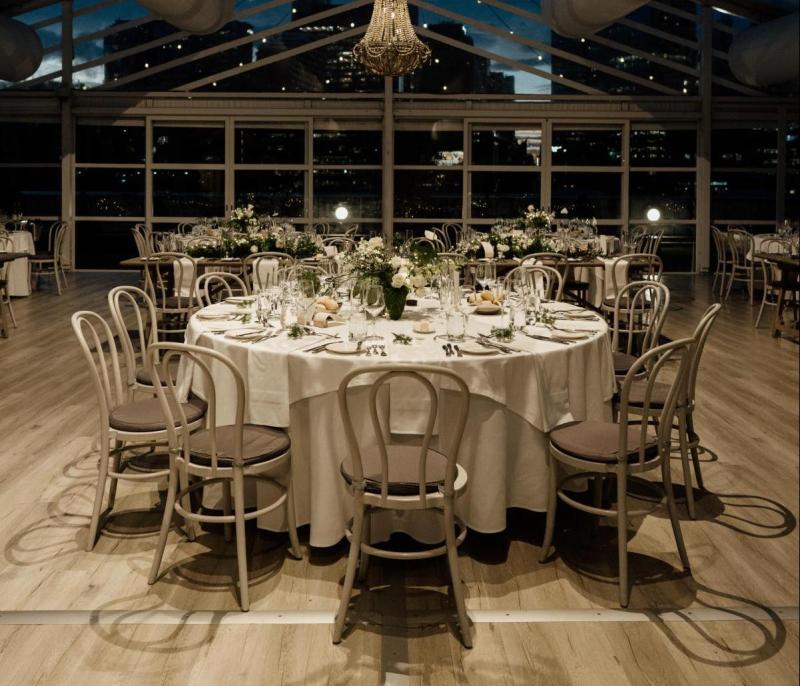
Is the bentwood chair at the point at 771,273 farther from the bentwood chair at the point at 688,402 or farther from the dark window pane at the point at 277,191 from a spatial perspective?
the dark window pane at the point at 277,191

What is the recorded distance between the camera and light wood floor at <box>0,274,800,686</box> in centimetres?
258

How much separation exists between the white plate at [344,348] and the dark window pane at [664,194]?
1306 centimetres

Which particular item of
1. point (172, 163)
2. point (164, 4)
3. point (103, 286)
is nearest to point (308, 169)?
point (172, 163)

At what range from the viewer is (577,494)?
4.00 meters

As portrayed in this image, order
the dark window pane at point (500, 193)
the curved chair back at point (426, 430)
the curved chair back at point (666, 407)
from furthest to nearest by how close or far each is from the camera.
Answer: the dark window pane at point (500, 193) → the curved chair back at point (666, 407) → the curved chair back at point (426, 430)

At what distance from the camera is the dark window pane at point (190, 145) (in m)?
15.3

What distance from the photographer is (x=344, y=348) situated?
3379mm

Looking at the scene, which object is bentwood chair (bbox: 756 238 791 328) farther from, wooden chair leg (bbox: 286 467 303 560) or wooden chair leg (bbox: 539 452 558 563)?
wooden chair leg (bbox: 286 467 303 560)

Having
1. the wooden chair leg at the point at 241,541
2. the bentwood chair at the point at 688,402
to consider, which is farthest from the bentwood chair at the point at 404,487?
the bentwood chair at the point at 688,402

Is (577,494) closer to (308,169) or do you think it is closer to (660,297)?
(660,297)

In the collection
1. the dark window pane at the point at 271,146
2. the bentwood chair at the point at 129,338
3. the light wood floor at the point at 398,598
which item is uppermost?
the dark window pane at the point at 271,146

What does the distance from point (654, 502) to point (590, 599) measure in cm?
109

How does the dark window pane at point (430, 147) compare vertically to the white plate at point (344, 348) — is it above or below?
above

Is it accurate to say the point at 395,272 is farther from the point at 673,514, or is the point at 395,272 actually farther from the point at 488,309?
the point at 673,514
